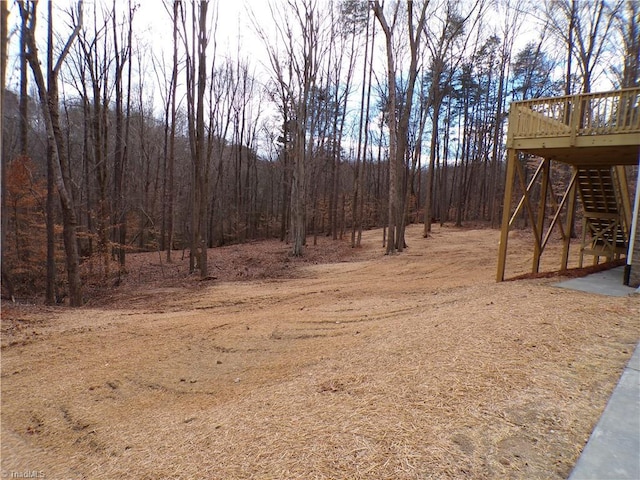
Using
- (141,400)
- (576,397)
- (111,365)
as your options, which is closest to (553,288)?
(576,397)

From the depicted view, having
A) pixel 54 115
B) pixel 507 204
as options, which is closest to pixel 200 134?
pixel 54 115

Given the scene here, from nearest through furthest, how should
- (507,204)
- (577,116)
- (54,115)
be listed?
(577,116), (507,204), (54,115)

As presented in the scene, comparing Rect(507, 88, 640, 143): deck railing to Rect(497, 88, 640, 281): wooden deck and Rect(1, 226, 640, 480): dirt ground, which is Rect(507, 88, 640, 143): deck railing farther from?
Rect(1, 226, 640, 480): dirt ground

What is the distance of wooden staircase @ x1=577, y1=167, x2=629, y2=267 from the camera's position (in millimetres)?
9219

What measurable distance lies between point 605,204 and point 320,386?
10.8 m

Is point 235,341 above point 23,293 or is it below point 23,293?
above

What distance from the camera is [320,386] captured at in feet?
11.5

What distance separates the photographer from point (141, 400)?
392 cm

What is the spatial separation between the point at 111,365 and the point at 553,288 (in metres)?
7.33

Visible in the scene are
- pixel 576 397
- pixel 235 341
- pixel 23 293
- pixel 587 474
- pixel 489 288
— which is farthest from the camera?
pixel 23 293

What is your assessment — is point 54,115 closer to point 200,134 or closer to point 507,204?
point 200,134

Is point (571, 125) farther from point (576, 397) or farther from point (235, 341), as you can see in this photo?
point (235, 341)

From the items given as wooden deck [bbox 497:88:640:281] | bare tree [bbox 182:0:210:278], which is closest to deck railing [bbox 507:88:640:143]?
wooden deck [bbox 497:88:640:281]

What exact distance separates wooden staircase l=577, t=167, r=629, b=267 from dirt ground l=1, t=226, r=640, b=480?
4.07 m
